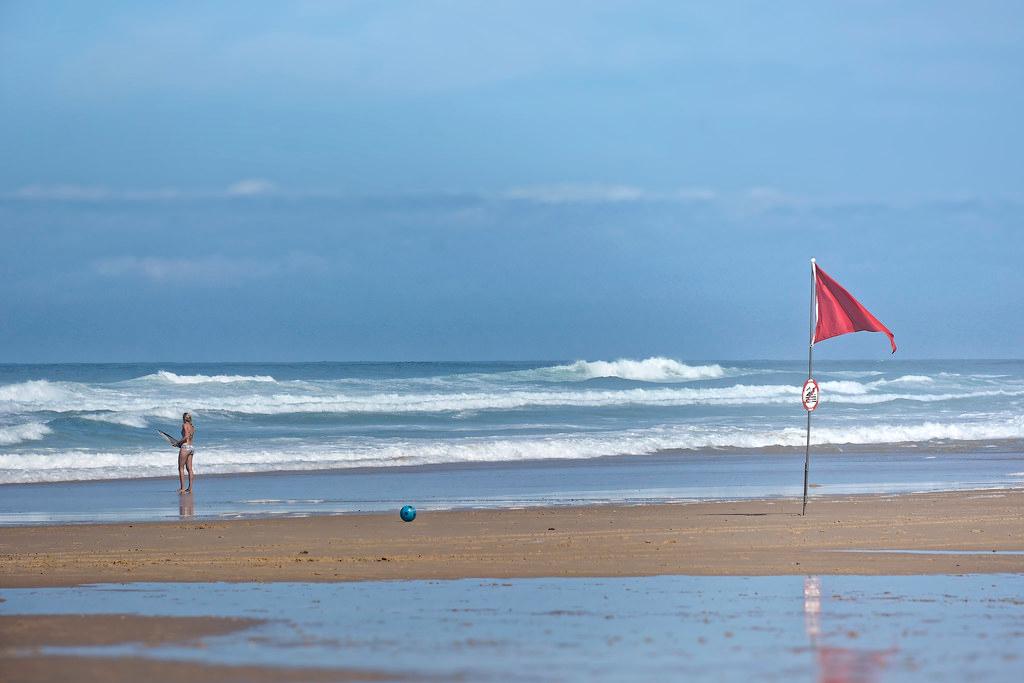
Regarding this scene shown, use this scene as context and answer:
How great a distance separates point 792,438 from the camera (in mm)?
31812

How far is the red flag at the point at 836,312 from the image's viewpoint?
1517 centimetres

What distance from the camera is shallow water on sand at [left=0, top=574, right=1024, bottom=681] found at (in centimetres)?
711

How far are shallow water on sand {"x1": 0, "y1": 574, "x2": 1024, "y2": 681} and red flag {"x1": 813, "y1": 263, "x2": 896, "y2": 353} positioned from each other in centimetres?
499

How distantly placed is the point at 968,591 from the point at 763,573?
177 cm

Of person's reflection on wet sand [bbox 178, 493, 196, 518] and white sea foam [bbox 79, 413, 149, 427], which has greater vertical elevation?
white sea foam [bbox 79, 413, 149, 427]

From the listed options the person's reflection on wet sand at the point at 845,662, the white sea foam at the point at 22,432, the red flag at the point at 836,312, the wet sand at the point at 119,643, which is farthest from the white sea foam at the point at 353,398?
the person's reflection on wet sand at the point at 845,662

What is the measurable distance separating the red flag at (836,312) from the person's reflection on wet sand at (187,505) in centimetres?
851

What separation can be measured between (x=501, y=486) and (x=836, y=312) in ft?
24.9

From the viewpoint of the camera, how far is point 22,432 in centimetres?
3191

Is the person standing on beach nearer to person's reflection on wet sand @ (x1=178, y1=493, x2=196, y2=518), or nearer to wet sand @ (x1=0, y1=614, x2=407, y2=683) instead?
person's reflection on wet sand @ (x1=178, y1=493, x2=196, y2=518)

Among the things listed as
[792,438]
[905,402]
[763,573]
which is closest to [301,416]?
[792,438]

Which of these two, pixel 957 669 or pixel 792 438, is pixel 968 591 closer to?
pixel 957 669

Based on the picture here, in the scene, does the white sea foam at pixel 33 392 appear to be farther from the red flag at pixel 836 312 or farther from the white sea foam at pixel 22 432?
the red flag at pixel 836 312

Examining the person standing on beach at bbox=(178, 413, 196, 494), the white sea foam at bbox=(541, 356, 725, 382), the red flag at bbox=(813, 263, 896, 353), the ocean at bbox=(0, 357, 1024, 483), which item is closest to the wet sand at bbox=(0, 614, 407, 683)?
the red flag at bbox=(813, 263, 896, 353)
